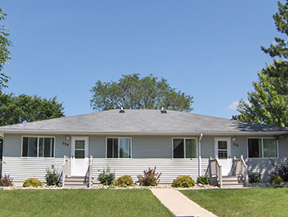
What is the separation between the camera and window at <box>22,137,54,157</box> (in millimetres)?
16734

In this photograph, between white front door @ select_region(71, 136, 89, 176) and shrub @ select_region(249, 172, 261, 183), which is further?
shrub @ select_region(249, 172, 261, 183)

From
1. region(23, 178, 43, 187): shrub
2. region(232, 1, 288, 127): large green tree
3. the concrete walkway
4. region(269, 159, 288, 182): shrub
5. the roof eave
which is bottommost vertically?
the concrete walkway

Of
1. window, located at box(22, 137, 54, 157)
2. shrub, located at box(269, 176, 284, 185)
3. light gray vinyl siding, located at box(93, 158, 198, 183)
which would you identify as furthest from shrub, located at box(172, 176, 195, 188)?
window, located at box(22, 137, 54, 157)

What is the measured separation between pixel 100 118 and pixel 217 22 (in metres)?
9.03

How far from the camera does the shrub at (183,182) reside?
15.6 m

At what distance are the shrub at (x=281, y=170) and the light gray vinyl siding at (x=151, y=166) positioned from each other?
13.6ft

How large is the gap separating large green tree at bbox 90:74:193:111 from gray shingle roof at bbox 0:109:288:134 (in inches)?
843

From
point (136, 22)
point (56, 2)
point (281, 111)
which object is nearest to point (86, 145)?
point (56, 2)

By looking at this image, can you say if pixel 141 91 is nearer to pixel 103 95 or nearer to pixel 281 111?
pixel 103 95

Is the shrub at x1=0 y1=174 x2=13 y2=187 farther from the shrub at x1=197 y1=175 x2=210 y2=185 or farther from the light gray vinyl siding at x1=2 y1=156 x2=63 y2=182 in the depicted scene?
the shrub at x1=197 y1=175 x2=210 y2=185

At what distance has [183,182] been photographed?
15.6 metres

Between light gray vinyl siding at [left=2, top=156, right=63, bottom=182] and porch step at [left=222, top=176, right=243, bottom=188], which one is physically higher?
light gray vinyl siding at [left=2, top=156, right=63, bottom=182]

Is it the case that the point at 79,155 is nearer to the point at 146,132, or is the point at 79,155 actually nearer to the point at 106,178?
the point at 106,178

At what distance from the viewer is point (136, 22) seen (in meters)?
21.6
